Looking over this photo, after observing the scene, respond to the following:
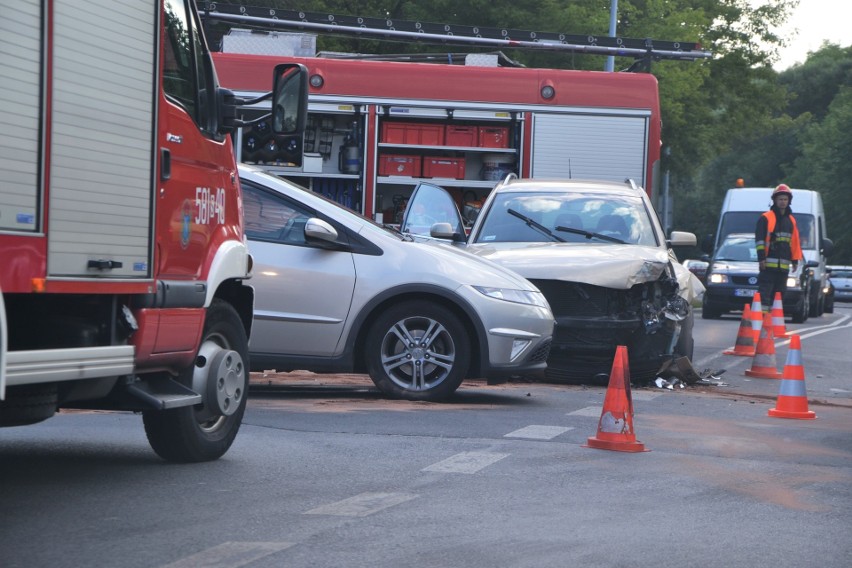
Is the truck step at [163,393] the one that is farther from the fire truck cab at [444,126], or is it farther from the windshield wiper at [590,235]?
the fire truck cab at [444,126]

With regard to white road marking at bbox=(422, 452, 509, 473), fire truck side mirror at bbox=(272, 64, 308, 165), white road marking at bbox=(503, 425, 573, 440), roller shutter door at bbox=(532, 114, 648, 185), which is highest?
roller shutter door at bbox=(532, 114, 648, 185)

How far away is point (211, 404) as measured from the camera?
729cm

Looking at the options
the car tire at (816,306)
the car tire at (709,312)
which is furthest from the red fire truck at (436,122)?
the car tire at (816,306)

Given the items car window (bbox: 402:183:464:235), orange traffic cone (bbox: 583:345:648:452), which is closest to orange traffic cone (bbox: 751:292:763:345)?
car window (bbox: 402:183:464:235)

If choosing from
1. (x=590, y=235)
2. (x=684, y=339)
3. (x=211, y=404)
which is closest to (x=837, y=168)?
(x=590, y=235)

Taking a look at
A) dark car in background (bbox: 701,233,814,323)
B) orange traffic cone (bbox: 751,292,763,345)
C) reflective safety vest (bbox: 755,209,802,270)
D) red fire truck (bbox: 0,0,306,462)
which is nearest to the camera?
red fire truck (bbox: 0,0,306,462)

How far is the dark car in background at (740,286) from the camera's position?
28.0 metres

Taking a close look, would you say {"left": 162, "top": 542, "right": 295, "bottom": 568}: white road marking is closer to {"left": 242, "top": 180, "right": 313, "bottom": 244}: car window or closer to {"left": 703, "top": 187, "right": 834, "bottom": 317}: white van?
{"left": 242, "top": 180, "right": 313, "bottom": 244}: car window

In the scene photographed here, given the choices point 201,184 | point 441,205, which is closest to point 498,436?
point 201,184

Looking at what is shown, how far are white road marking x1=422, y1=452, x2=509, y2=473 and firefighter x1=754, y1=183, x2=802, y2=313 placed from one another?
12.3 metres

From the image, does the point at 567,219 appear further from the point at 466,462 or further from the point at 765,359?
the point at 466,462

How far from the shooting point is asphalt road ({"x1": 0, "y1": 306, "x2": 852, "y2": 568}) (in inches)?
211

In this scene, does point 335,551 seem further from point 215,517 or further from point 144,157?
point 144,157

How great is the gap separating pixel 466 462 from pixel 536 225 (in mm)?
5955
